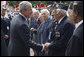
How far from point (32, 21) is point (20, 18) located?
410 cm

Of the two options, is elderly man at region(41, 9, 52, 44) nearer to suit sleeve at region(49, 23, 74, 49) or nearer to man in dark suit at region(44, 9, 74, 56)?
man in dark suit at region(44, 9, 74, 56)

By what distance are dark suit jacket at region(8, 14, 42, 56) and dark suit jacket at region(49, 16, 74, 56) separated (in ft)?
1.42

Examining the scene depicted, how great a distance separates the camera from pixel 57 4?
3877mm

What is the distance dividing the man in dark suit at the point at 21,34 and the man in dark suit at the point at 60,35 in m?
0.41

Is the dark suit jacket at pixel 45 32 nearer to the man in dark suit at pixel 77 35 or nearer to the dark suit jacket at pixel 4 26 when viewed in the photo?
the dark suit jacket at pixel 4 26

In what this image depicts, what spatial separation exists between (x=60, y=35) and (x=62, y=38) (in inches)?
3.1

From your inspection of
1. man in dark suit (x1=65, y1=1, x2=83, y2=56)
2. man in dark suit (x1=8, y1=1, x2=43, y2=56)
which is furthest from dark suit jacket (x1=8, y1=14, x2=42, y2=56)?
man in dark suit (x1=65, y1=1, x2=83, y2=56)

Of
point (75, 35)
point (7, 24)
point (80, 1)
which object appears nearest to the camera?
point (75, 35)

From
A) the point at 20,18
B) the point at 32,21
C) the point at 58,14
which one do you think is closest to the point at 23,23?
the point at 20,18

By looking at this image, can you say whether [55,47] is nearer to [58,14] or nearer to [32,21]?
[58,14]

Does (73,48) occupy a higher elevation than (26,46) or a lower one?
higher

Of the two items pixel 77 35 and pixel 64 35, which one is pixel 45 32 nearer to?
pixel 64 35

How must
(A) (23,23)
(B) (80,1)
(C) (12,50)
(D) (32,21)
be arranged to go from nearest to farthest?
(B) (80,1), (A) (23,23), (C) (12,50), (D) (32,21)

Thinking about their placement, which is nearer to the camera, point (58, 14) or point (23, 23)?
point (23, 23)
